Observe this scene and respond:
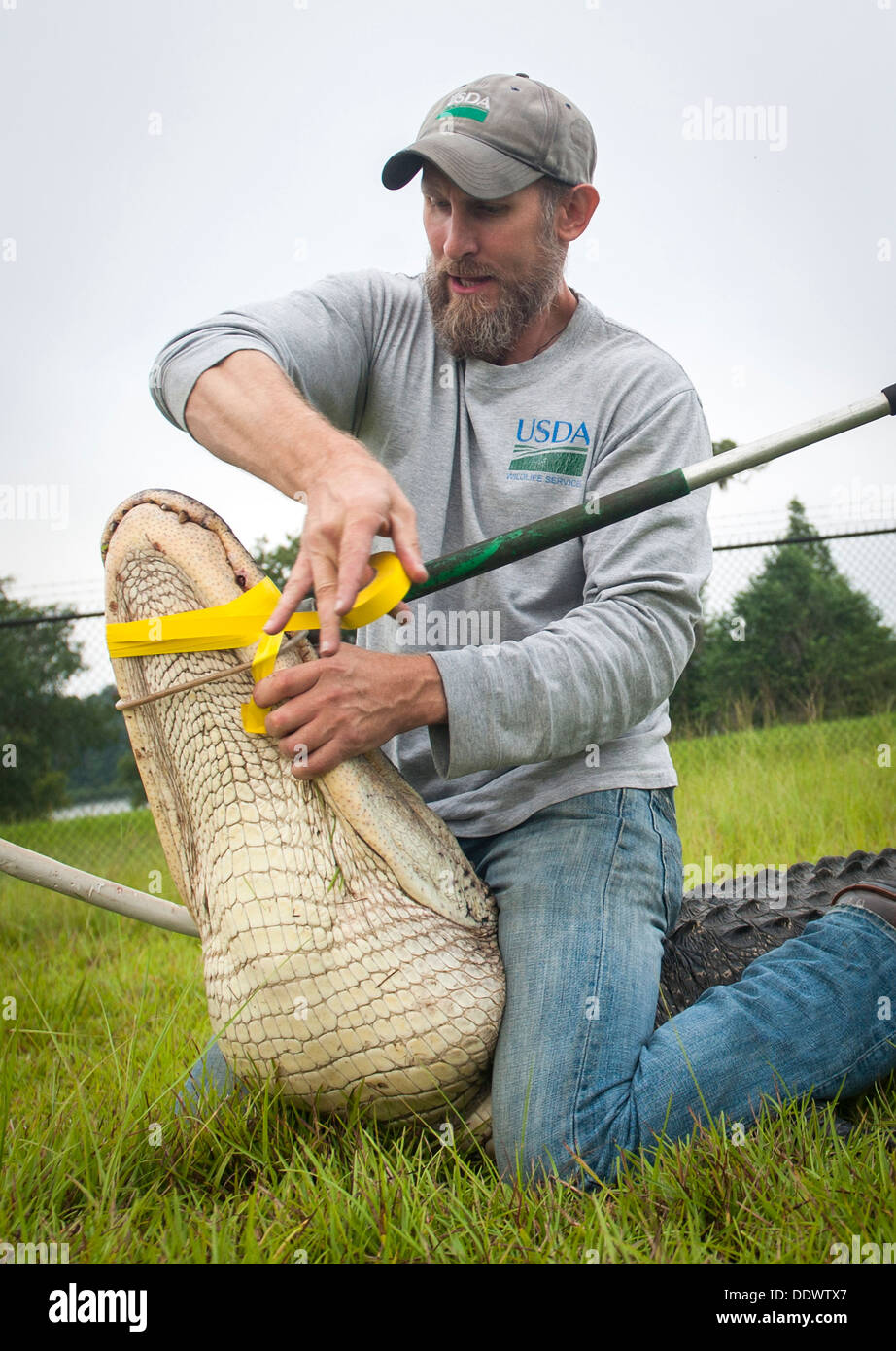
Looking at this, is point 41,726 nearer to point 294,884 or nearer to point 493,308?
point 493,308

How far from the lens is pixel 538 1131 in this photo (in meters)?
1.58

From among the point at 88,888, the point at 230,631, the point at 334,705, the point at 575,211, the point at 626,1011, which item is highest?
the point at 575,211

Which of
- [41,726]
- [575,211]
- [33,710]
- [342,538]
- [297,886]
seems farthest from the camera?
[41,726]

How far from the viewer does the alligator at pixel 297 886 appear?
150 cm

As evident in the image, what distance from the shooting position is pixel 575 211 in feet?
7.39

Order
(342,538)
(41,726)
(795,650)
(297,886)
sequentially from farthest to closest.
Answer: (41,726), (795,650), (297,886), (342,538)

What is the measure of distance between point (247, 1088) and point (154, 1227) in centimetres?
27

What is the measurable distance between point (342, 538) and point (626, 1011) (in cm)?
89

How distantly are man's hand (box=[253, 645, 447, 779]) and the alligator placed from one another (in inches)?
2.1

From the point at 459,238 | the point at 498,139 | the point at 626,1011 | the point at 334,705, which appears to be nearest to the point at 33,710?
the point at 459,238

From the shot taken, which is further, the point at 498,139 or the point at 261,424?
the point at 498,139

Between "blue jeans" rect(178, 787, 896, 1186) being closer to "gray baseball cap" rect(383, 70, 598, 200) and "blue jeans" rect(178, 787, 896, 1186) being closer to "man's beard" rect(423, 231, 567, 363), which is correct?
"man's beard" rect(423, 231, 567, 363)

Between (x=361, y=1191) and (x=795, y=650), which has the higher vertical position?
(x=795, y=650)

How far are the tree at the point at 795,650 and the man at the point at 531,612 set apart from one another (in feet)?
14.2
